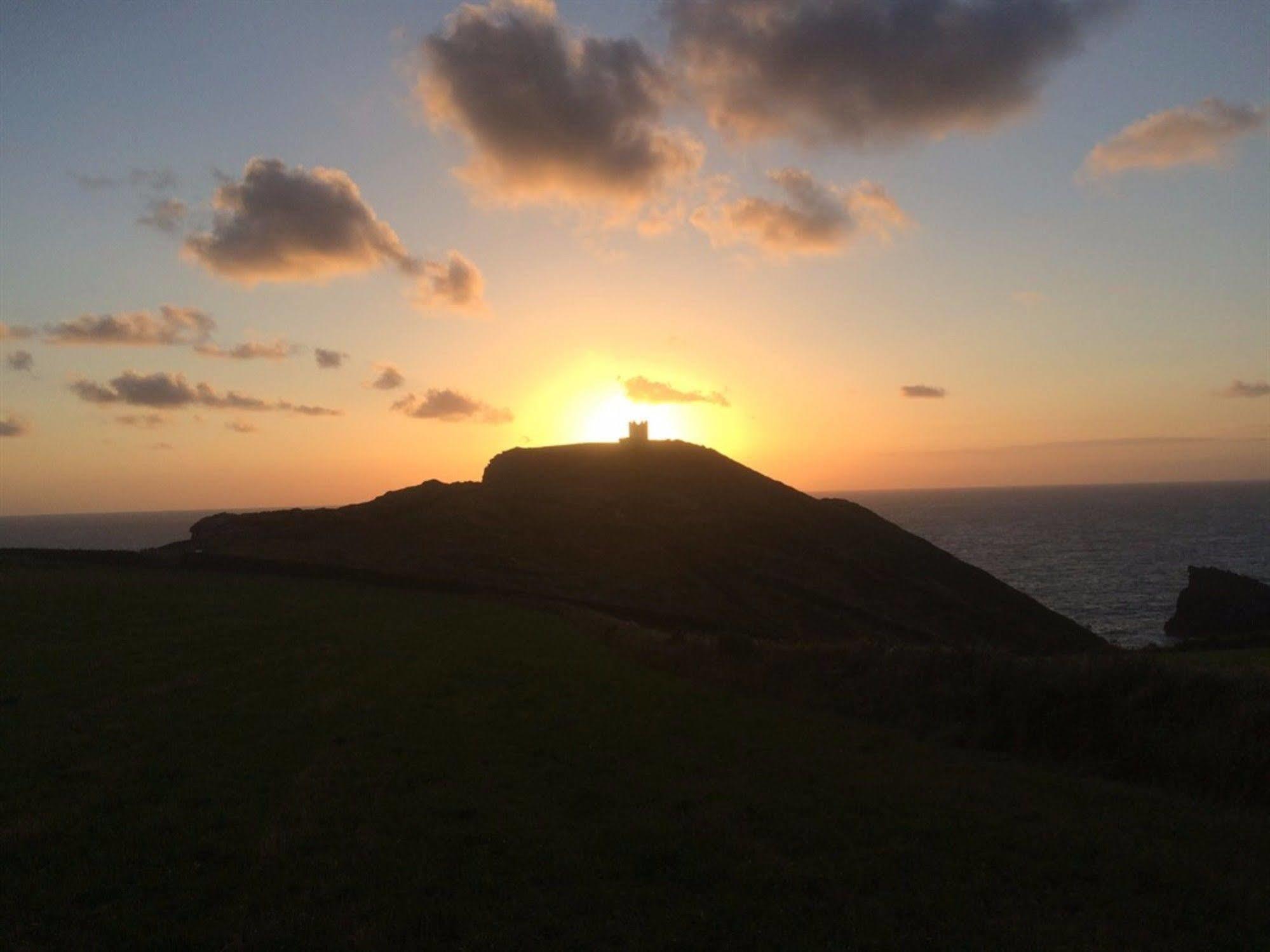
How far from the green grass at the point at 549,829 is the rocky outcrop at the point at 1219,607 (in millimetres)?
63333

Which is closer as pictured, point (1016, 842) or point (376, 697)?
point (1016, 842)

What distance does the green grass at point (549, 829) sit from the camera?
29.5 ft

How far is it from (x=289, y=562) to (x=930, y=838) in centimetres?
4194

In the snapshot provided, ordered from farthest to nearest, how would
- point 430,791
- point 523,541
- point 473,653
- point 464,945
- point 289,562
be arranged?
point 523,541, point 289,562, point 473,653, point 430,791, point 464,945

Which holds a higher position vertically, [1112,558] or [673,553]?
[673,553]

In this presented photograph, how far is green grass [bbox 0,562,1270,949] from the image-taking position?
8.98 meters

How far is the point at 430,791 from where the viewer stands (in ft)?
43.3

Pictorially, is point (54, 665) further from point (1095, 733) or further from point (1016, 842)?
point (1095, 733)

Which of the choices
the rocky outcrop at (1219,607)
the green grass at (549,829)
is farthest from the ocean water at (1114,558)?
the green grass at (549,829)

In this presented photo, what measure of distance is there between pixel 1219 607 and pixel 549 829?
249ft

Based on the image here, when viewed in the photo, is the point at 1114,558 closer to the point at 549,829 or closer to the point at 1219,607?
the point at 1219,607

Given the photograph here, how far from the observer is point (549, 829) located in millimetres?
11656

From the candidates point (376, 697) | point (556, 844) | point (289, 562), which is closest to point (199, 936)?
point (556, 844)

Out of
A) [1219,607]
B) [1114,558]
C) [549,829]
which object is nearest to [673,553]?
[1219,607]
